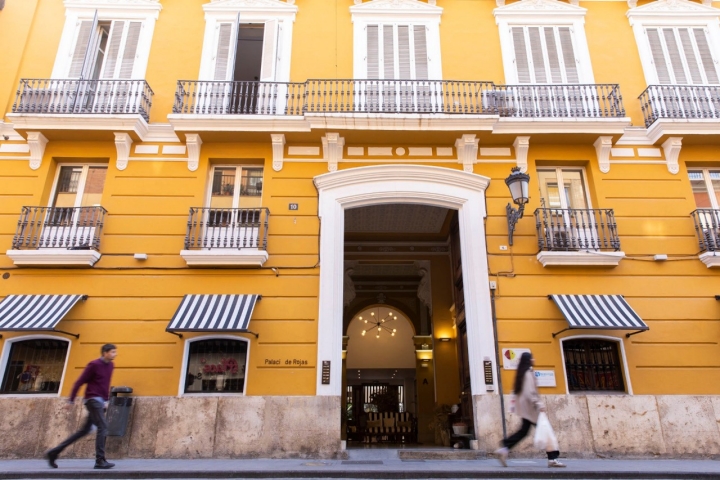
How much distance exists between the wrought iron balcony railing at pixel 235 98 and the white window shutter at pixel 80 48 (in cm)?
279

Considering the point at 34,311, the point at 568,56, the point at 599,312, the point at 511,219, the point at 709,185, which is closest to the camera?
the point at 34,311

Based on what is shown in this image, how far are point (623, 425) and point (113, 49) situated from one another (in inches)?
571

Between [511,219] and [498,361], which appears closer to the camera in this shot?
[498,361]

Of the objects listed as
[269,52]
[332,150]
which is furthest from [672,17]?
[269,52]

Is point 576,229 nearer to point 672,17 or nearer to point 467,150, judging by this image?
point 467,150

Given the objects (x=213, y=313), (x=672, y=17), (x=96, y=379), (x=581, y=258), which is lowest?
(x=96, y=379)

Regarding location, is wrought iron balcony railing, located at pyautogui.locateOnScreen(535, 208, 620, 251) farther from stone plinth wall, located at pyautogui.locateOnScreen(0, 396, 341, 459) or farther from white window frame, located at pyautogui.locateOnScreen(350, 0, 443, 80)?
stone plinth wall, located at pyautogui.locateOnScreen(0, 396, 341, 459)

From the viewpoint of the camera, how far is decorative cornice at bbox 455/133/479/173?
1087cm

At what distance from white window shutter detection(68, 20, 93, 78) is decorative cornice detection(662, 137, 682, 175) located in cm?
1400

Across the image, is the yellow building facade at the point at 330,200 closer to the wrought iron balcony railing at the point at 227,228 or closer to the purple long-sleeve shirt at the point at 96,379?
the wrought iron balcony railing at the point at 227,228

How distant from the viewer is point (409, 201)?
10.9 meters

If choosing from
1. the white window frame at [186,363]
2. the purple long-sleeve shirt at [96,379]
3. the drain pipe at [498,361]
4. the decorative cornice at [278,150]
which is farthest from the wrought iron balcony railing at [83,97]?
the drain pipe at [498,361]

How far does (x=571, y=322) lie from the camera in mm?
9219

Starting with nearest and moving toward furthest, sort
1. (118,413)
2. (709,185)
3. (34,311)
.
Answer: (118,413), (34,311), (709,185)
